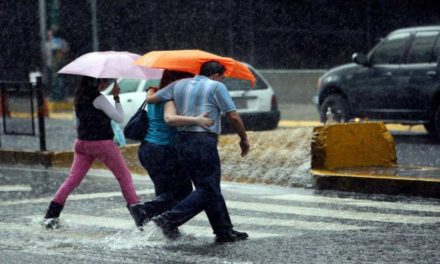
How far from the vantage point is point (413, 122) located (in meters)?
19.9

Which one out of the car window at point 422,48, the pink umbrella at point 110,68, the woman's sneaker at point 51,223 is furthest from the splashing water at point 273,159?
the car window at point 422,48

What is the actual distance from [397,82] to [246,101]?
2.58m

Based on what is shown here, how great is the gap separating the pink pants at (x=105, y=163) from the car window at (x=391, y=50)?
10293 mm

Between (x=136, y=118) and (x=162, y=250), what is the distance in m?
1.23

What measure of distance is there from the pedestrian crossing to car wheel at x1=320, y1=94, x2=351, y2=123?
7855 mm

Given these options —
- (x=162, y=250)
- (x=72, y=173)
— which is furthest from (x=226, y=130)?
(x=162, y=250)

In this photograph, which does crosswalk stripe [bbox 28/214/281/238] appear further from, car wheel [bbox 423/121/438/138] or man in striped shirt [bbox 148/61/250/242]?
car wheel [bbox 423/121/438/138]

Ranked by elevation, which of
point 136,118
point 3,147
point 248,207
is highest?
point 136,118

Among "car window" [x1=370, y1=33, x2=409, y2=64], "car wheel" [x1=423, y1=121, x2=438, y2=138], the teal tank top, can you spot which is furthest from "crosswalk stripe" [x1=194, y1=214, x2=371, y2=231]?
"car window" [x1=370, y1=33, x2=409, y2=64]

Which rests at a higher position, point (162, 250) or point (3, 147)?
point (162, 250)

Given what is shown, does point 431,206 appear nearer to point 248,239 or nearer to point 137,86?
point 248,239

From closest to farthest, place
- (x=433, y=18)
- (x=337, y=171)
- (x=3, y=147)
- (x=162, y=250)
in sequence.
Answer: (x=162, y=250) → (x=337, y=171) → (x=3, y=147) → (x=433, y=18)

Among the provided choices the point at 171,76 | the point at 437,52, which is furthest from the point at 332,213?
the point at 437,52

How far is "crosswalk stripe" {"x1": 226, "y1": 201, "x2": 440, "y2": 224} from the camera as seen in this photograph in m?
10.9
